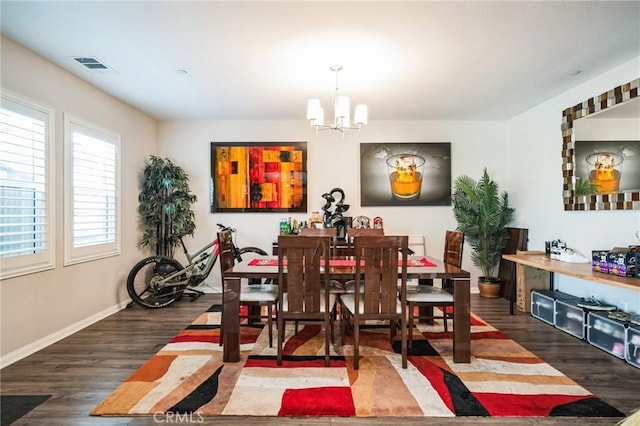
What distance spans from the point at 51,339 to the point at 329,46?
3.68 metres

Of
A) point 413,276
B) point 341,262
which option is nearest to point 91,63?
point 341,262

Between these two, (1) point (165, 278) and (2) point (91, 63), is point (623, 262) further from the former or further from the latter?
(2) point (91, 63)

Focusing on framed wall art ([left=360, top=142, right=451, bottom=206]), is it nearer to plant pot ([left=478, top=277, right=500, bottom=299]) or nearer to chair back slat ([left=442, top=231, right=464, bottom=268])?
plant pot ([left=478, top=277, right=500, bottom=299])

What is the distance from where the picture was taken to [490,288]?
4.71 meters

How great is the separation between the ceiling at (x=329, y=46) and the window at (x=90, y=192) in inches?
23.6

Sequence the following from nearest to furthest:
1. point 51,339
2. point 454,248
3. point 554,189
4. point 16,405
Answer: point 16,405 → point 51,339 → point 454,248 → point 554,189

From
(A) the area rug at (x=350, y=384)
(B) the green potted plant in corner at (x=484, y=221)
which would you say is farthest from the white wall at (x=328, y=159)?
(A) the area rug at (x=350, y=384)

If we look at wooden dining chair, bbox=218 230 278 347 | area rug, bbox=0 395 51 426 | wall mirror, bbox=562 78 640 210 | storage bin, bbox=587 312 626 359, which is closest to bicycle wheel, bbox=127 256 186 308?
wooden dining chair, bbox=218 230 278 347

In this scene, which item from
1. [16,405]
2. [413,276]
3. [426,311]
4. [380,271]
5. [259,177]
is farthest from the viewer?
[259,177]

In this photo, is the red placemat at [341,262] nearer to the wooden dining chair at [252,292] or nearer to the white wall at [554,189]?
the wooden dining chair at [252,292]

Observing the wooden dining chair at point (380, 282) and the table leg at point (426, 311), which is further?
the table leg at point (426, 311)

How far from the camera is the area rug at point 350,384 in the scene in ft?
6.56

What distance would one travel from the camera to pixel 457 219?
5012 millimetres

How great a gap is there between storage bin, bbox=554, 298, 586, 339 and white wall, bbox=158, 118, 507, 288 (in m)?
1.74
